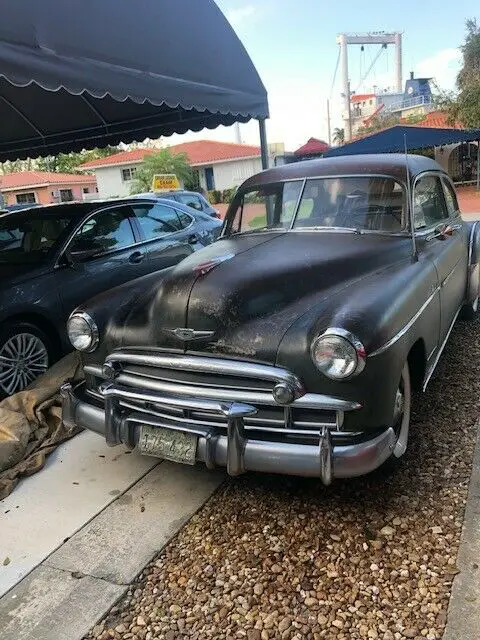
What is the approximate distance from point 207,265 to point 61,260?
7.70ft

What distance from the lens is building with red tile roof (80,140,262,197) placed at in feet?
135

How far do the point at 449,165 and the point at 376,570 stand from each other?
107 feet

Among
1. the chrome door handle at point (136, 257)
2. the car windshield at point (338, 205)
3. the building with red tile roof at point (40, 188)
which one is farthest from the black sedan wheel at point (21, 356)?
the building with red tile roof at point (40, 188)

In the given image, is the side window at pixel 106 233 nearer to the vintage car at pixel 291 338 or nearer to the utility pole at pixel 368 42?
the vintage car at pixel 291 338

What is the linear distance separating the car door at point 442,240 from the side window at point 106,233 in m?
3.07

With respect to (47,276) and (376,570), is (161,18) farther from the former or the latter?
(376,570)

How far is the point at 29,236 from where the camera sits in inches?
224

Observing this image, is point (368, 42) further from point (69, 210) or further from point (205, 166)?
point (69, 210)

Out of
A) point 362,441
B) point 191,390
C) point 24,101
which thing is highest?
point 24,101

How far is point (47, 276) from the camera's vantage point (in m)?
5.08

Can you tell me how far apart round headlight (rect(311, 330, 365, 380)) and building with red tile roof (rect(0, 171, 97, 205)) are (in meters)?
40.6

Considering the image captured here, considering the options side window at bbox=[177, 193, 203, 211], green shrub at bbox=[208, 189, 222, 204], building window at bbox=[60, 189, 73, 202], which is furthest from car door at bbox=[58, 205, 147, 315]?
building window at bbox=[60, 189, 73, 202]

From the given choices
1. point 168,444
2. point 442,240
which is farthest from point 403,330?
point 442,240

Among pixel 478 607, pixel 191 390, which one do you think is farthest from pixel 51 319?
pixel 478 607
